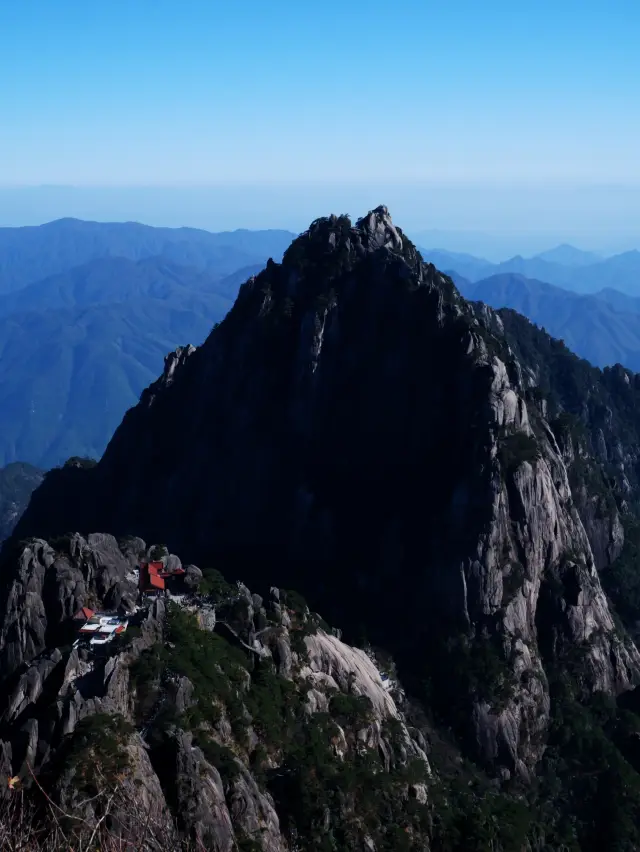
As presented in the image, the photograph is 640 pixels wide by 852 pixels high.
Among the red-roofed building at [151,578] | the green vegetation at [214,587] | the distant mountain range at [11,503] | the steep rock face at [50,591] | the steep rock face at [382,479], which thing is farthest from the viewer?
the distant mountain range at [11,503]

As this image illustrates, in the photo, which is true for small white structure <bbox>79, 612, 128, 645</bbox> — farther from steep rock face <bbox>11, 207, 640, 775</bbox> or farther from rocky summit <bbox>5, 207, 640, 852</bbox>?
steep rock face <bbox>11, 207, 640, 775</bbox>

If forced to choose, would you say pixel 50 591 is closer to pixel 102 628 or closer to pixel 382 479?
pixel 102 628

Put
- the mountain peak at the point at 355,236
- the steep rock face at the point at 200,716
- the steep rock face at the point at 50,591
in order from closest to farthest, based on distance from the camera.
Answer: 1. the steep rock face at the point at 200,716
2. the steep rock face at the point at 50,591
3. the mountain peak at the point at 355,236

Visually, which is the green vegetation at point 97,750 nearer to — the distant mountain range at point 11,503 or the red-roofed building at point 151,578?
the red-roofed building at point 151,578

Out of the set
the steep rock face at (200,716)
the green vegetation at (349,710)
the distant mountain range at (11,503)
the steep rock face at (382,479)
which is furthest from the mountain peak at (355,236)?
the distant mountain range at (11,503)

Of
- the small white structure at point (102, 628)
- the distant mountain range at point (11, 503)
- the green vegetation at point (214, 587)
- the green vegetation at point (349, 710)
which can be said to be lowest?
the distant mountain range at point (11, 503)

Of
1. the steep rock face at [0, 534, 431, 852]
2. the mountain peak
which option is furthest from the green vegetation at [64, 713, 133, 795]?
the mountain peak

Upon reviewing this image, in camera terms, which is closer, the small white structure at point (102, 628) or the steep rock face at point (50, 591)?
the small white structure at point (102, 628)
